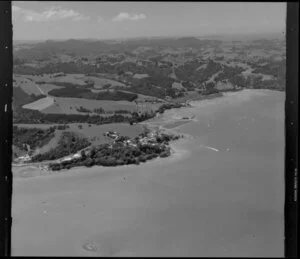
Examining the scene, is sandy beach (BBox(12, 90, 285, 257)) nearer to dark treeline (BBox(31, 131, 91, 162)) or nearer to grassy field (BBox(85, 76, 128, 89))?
dark treeline (BBox(31, 131, 91, 162))

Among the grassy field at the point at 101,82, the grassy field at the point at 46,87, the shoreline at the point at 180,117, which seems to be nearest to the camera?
the grassy field at the point at 46,87

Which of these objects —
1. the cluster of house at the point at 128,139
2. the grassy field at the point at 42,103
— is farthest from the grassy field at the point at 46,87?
the cluster of house at the point at 128,139

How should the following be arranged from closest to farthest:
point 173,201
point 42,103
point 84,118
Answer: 1. point 173,201
2. point 42,103
3. point 84,118

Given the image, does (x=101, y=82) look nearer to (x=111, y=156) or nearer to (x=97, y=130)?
(x=97, y=130)

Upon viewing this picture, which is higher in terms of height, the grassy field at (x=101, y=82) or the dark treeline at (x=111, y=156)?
the grassy field at (x=101, y=82)

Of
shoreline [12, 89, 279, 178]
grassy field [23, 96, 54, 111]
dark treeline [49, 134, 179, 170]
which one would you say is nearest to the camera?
dark treeline [49, 134, 179, 170]

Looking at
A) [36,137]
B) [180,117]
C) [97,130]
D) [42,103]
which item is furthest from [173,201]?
[42,103]

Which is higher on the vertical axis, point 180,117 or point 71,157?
point 180,117

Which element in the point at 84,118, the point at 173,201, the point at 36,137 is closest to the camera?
the point at 36,137

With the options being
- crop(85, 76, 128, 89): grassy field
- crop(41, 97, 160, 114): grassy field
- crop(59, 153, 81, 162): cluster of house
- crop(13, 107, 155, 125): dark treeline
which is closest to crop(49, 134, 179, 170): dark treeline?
crop(59, 153, 81, 162): cluster of house

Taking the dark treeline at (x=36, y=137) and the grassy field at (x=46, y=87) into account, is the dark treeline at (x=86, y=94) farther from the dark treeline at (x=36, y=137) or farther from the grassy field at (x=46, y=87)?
the dark treeline at (x=36, y=137)
